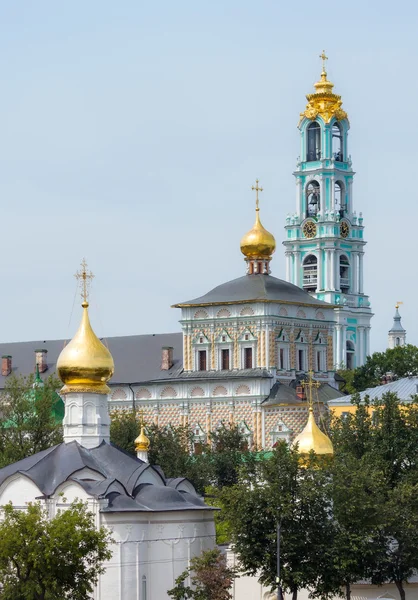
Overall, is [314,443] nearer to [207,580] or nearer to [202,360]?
[207,580]

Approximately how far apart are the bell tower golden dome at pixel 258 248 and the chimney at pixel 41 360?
11.9 meters

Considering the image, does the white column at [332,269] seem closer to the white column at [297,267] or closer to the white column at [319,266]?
the white column at [319,266]

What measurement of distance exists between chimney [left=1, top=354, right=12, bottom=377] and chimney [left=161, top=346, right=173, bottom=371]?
9399 millimetres

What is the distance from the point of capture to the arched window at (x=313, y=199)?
376 ft

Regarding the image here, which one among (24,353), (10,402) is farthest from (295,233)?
(10,402)

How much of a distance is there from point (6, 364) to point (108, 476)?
132 ft

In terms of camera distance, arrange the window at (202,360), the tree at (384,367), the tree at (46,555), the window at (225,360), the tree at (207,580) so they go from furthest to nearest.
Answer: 1. the tree at (384,367)
2. the window at (202,360)
3. the window at (225,360)
4. the tree at (207,580)
5. the tree at (46,555)

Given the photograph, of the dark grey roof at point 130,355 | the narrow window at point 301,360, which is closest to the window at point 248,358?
the narrow window at point 301,360

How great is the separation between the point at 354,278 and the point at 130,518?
5870 centimetres

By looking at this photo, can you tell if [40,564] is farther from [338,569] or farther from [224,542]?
[224,542]

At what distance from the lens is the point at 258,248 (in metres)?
90.1

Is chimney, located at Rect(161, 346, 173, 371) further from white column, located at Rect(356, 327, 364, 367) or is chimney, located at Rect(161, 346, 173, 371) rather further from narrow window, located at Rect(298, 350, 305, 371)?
white column, located at Rect(356, 327, 364, 367)

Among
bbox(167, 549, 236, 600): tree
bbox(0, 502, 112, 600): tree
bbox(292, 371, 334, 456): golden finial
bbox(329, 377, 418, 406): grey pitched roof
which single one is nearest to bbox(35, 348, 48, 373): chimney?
bbox(329, 377, 418, 406): grey pitched roof

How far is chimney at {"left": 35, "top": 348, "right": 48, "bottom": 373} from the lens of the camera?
3797 inches
